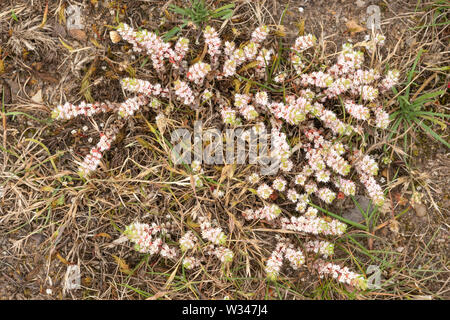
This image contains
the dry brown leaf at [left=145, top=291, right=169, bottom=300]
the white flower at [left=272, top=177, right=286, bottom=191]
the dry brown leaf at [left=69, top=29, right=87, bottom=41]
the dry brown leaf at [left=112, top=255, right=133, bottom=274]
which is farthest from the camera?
the dry brown leaf at [left=69, top=29, right=87, bottom=41]

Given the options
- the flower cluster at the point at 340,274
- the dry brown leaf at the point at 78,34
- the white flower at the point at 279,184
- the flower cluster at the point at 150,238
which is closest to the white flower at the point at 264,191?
the white flower at the point at 279,184

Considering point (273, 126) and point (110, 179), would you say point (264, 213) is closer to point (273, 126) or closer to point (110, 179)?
point (273, 126)

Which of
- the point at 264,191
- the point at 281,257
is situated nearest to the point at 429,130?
the point at 264,191

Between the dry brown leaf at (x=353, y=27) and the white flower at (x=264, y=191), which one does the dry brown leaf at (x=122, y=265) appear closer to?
the white flower at (x=264, y=191)

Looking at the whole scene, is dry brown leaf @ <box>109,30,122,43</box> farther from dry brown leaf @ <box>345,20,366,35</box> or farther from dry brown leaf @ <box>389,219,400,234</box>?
dry brown leaf @ <box>389,219,400,234</box>

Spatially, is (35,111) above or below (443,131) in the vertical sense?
above

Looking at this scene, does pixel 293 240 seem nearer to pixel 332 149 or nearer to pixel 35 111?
pixel 332 149

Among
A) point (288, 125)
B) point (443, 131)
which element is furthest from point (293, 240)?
point (443, 131)

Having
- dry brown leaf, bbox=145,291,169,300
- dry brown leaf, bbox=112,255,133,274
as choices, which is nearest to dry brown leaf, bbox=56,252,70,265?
dry brown leaf, bbox=112,255,133,274
